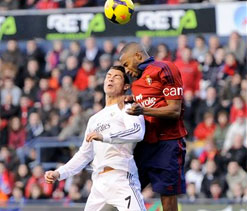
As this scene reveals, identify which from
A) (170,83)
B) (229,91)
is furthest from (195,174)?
(170,83)

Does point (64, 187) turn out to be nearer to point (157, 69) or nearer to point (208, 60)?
point (208, 60)

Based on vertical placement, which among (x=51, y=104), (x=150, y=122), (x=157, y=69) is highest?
(x=157, y=69)

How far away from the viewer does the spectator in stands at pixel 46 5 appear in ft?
60.0

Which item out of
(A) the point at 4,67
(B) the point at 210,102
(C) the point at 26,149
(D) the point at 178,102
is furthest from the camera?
(A) the point at 4,67

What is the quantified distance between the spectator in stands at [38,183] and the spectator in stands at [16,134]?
123 cm

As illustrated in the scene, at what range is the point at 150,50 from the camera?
1597 centimetres

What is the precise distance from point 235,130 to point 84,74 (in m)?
3.47

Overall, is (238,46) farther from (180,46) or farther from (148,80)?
(148,80)

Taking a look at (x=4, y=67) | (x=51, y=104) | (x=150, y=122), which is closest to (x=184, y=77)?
(x=51, y=104)

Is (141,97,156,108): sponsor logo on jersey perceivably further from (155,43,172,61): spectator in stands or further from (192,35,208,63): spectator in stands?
(192,35,208,63): spectator in stands

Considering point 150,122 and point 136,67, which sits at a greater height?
point 136,67

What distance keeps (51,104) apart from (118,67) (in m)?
8.02

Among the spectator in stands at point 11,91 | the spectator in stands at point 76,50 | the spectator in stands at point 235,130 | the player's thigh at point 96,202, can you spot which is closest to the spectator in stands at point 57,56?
the spectator in stands at point 76,50

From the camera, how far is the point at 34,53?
1745cm
